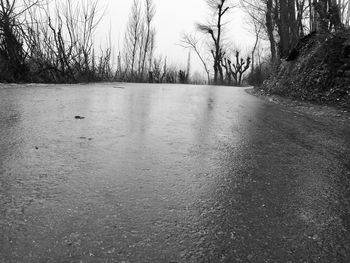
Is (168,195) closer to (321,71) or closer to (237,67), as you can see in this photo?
(321,71)

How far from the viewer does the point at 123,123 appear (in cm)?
410

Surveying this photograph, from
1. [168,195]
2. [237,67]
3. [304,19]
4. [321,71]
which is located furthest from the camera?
[237,67]

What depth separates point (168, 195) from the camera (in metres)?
1.96

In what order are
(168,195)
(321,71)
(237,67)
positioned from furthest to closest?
(237,67), (321,71), (168,195)

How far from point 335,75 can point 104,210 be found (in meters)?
6.02

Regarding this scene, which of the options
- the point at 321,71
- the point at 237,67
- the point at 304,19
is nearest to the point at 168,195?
the point at 321,71

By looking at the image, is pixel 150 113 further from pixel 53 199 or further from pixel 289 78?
pixel 289 78

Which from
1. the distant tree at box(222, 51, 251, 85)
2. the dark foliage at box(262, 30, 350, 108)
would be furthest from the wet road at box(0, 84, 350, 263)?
the distant tree at box(222, 51, 251, 85)

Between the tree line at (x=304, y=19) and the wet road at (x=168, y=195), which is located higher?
the tree line at (x=304, y=19)

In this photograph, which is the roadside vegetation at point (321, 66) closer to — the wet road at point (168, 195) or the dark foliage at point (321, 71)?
the dark foliage at point (321, 71)

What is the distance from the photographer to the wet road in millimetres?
1425

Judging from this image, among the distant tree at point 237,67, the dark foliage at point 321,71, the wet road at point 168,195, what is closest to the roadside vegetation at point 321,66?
the dark foliage at point 321,71

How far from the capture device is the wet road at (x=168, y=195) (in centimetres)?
142

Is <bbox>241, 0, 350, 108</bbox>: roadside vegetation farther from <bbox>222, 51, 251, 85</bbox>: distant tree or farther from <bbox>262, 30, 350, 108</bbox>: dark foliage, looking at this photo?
<bbox>222, 51, 251, 85</bbox>: distant tree
